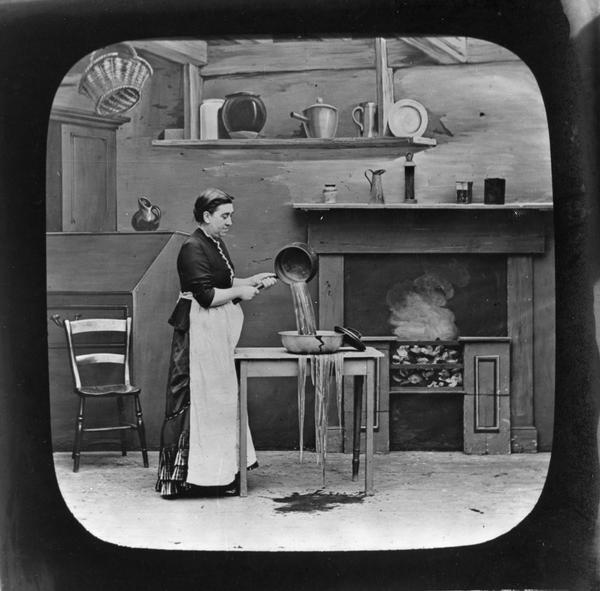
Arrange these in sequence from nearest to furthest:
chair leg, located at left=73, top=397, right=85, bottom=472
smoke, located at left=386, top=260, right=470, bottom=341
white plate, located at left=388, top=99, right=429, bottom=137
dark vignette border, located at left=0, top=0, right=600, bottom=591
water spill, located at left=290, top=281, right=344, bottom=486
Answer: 1. dark vignette border, located at left=0, top=0, right=600, bottom=591
2. chair leg, located at left=73, top=397, right=85, bottom=472
3. water spill, located at left=290, top=281, right=344, bottom=486
4. white plate, located at left=388, top=99, right=429, bottom=137
5. smoke, located at left=386, top=260, right=470, bottom=341

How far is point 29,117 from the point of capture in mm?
3898

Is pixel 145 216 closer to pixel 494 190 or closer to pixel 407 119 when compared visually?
pixel 407 119

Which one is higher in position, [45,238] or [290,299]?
[45,238]

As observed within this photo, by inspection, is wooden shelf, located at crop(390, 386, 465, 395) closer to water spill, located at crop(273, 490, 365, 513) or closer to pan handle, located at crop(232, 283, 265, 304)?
water spill, located at crop(273, 490, 365, 513)

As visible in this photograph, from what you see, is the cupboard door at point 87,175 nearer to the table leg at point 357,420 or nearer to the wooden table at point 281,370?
the wooden table at point 281,370

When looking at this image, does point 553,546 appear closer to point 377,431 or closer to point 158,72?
point 377,431

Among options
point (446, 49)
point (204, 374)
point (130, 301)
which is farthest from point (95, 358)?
point (446, 49)

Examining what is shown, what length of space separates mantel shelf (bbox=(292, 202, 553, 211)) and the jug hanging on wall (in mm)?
779

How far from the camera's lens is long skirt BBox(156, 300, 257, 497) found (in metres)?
4.21

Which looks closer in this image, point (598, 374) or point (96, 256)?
point (598, 374)

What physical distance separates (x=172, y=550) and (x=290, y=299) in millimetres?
1566

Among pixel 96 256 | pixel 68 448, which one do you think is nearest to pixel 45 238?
pixel 96 256

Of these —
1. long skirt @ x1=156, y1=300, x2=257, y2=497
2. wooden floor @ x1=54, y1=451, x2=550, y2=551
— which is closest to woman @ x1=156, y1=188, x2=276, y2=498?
long skirt @ x1=156, y1=300, x2=257, y2=497

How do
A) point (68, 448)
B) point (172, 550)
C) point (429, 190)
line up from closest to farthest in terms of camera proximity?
point (172, 550) < point (68, 448) < point (429, 190)
